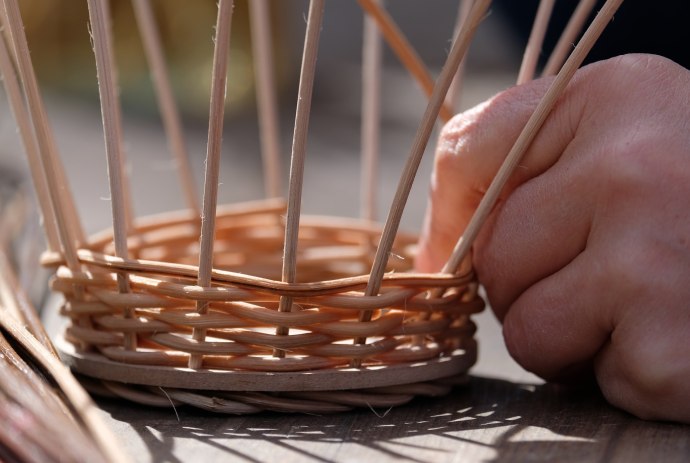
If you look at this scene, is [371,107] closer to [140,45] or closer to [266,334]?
[266,334]

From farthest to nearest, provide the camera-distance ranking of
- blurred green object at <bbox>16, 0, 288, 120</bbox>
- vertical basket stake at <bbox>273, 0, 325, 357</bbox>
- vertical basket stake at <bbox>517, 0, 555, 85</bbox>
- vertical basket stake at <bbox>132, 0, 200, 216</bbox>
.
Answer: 1. blurred green object at <bbox>16, 0, 288, 120</bbox>
2. vertical basket stake at <bbox>132, 0, 200, 216</bbox>
3. vertical basket stake at <bbox>517, 0, 555, 85</bbox>
4. vertical basket stake at <bbox>273, 0, 325, 357</bbox>

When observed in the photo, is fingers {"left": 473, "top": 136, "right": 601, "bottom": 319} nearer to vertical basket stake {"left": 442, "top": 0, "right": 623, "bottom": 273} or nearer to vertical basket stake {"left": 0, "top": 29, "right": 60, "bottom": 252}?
vertical basket stake {"left": 442, "top": 0, "right": 623, "bottom": 273}

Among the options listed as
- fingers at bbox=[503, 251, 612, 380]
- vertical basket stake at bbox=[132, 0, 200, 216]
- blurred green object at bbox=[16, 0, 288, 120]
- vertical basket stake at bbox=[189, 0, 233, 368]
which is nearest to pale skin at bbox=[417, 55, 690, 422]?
fingers at bbox=[503, 251, 612, 380]

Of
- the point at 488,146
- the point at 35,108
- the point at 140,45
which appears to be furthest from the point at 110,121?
the point at 140,45

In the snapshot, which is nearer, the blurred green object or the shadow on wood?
the shadow on wood

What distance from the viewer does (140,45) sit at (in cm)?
193

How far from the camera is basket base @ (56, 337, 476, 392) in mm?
401

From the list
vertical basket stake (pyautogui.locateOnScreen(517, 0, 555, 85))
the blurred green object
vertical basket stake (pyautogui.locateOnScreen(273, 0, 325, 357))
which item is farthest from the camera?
the blurred green object

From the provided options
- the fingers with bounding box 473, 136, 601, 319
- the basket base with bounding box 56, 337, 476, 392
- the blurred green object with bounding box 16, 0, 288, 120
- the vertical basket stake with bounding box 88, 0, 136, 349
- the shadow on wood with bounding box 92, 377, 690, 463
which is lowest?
the shadow on wood with bounding box 92, 377, 690, 463

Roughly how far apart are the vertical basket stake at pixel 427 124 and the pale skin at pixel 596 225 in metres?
0.05

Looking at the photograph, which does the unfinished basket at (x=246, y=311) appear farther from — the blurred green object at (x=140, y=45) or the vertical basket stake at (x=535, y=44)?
the blurred green object at (x=140, y=45)

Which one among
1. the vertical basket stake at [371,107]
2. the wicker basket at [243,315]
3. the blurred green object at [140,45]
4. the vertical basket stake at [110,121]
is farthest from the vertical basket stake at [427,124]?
the blurred green object at [140,45]

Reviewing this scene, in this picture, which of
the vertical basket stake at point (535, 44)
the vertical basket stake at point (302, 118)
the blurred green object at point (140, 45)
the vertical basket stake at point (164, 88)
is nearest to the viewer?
the vertical basket stake at point (302, 118)

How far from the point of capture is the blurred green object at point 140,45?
190 centimetres
